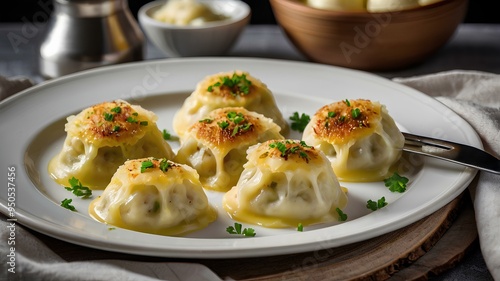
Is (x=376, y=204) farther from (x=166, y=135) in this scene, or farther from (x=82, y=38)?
(x=82, y=38)

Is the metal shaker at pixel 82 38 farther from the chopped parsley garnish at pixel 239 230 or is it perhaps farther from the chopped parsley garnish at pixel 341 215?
the chopped parsley garnish at pixel 341 215

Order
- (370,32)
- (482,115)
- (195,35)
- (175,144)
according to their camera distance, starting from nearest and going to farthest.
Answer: (482,115)
(175,144)
(370,32)
(195,35)

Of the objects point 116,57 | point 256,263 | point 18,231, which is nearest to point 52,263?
point 18,231

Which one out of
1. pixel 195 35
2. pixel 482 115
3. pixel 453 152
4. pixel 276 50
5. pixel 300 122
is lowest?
pixel 276 50

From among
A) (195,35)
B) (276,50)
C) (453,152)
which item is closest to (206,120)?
(453,152)

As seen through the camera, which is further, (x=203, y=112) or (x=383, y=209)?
(x=203, y=112)

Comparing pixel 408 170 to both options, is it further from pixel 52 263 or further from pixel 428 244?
pixel 52 263
